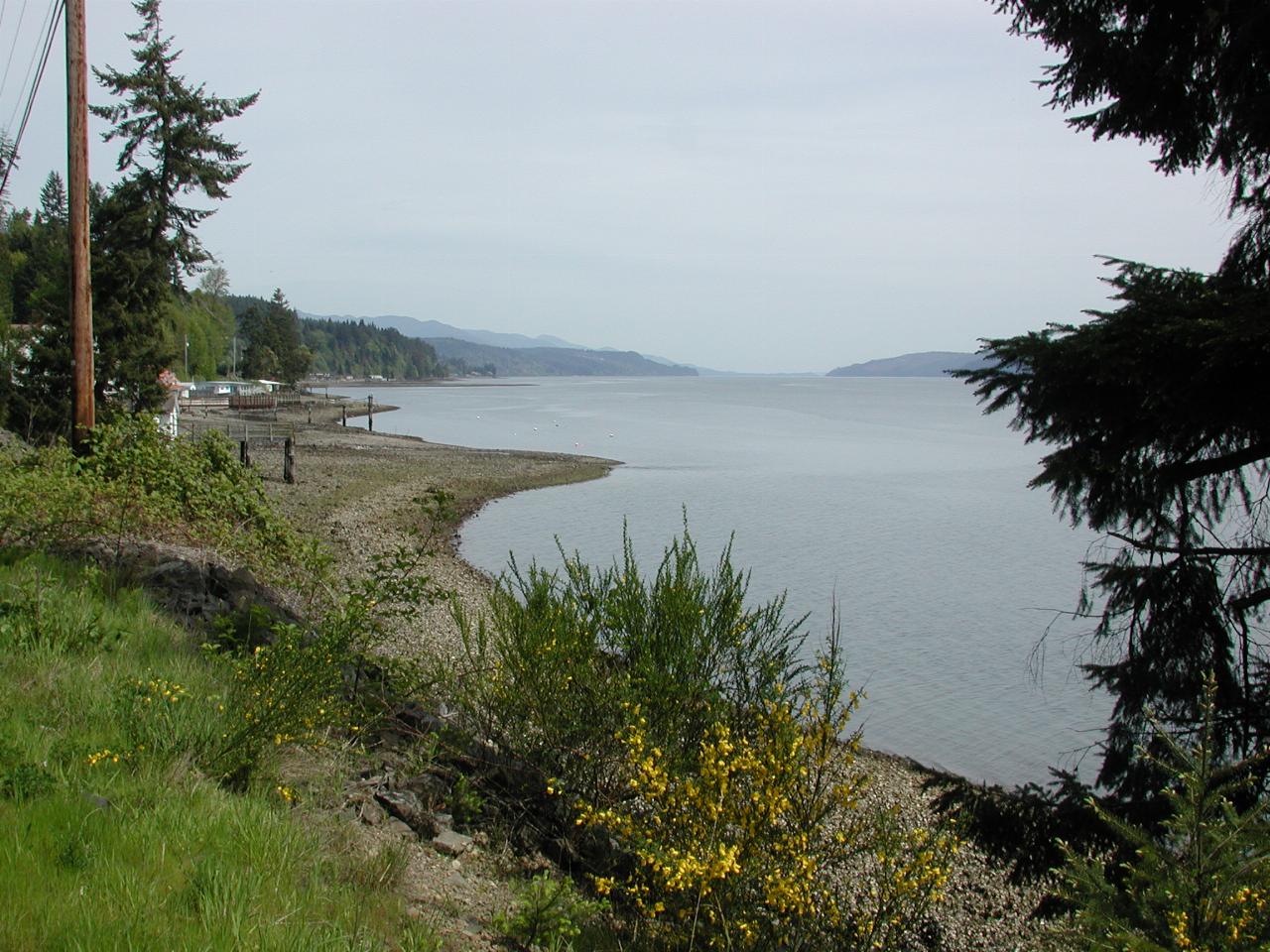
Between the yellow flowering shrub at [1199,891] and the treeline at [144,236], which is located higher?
the treeline at [144,236]

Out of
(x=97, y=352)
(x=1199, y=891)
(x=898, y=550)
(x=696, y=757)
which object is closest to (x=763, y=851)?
(x=696, y=757)

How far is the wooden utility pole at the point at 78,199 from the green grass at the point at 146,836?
6.29m

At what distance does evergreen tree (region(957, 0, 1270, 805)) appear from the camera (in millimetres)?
4379

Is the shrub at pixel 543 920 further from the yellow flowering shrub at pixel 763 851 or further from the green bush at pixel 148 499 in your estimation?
the green bush at pixel 148 499

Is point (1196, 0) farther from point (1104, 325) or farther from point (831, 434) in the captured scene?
point (831, 434)

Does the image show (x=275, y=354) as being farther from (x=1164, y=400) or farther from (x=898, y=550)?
(x=1164, y=400)

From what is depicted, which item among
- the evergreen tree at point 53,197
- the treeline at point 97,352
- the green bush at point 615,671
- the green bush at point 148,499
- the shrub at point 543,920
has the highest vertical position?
the evergreen tree at point 53,197

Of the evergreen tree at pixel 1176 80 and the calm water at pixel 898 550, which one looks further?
the calm water at pixel 898 550

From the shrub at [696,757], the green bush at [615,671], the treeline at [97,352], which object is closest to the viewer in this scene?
the shrub at [696,757]

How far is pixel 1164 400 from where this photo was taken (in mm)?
4379

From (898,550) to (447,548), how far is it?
12.8 metres

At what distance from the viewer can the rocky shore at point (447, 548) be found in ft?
15.8

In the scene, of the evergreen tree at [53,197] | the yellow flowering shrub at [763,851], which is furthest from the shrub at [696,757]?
the evergreen tree at [53,197]

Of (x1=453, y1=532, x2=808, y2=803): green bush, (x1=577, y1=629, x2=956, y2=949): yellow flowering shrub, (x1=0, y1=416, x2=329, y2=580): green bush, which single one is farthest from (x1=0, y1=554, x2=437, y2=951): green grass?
(x1=0, y1=416, x2=329, y2=580): green bush
